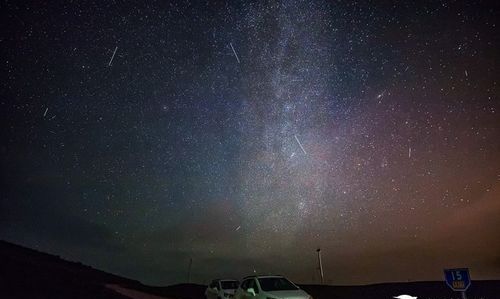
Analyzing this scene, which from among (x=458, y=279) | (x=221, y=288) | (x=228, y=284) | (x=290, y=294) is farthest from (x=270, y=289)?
(x=228, y=284)

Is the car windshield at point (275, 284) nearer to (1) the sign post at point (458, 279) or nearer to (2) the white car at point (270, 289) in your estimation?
(2) the white car at point (270, 289)

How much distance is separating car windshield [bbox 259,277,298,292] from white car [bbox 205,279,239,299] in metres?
7.92

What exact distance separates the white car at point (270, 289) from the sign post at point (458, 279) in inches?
193

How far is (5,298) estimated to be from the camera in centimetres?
1680

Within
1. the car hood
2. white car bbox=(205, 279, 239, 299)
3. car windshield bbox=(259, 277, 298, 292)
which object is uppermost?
white car bbox=(205, 279, 239, 299)

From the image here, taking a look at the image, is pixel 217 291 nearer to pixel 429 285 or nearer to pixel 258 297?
pixel 258 297

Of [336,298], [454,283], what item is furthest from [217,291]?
[336,298]

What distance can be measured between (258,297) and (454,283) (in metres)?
6.62

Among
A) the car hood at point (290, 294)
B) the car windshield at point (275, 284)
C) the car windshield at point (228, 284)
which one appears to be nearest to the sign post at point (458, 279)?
the car hood at point (290, 294)

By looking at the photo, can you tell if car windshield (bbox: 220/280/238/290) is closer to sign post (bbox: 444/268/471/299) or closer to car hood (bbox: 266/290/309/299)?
car hood (bbox: 266/290/309/299)

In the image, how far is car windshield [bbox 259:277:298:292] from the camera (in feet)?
44.2

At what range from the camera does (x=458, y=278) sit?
826 cm

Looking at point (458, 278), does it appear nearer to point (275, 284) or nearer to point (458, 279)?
point (458, 279)

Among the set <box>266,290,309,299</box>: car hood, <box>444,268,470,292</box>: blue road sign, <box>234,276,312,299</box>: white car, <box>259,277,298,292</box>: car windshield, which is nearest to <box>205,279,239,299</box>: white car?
<box>234,276,312,299</box>: white car
